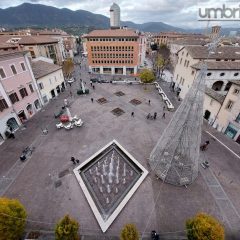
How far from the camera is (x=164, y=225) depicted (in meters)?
13.7

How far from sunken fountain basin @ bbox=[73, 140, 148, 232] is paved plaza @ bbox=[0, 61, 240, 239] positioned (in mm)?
630

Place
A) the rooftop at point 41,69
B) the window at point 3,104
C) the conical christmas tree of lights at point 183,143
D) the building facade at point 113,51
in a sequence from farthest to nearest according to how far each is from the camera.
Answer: the building facade at point 113,51, the rooftop at point 41,69, the window at point 3,104, the conical christmas tree of lights at point 183,143

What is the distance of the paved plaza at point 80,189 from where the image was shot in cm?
1417

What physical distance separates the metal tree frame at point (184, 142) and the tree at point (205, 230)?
5425 millimetres

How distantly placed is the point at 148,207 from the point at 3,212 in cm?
1249

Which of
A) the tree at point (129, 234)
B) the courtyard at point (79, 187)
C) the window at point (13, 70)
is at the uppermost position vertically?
the window at point (13, 70)

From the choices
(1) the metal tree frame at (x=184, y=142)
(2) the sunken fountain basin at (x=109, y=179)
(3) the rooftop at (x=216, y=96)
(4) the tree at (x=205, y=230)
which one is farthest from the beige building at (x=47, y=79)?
(3) the rooftop at (x=216, y=96)

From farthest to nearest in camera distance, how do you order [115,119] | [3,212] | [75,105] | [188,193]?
[75,105] < [115,119] < [188,193] < [3,212]

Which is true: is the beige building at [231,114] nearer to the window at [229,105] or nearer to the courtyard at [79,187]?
the window at [229,105]

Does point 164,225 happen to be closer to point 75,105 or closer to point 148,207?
point 148,207

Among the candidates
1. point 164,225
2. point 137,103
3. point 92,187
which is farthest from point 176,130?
point 137,103

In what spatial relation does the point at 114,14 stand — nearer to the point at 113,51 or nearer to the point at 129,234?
the point at 113,51

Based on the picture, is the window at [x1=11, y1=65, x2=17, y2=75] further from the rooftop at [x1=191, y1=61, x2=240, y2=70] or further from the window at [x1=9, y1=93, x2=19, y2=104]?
the rooftop at [x1=191, y1=61, x2=240, y2=70]

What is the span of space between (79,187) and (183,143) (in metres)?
12.5
